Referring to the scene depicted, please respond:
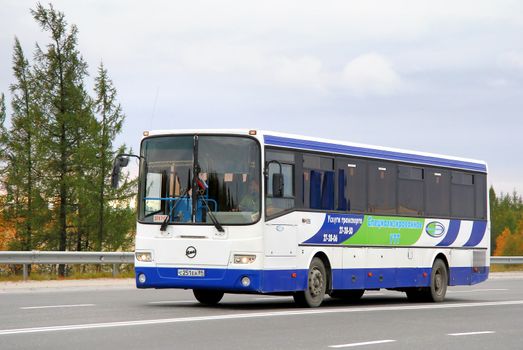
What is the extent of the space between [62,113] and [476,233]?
121ft

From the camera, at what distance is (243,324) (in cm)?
1529

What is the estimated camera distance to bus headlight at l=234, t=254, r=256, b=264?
18422 millimetres

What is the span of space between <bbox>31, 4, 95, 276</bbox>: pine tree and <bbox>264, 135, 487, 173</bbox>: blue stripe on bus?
3480cm

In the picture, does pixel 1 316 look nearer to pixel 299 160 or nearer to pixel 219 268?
pixel 219 268

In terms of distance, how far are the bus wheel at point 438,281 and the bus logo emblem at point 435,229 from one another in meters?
0.61

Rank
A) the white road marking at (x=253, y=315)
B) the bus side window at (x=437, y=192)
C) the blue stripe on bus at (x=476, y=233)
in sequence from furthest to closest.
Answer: the blue stripe on bus at (x=476, y=233)
the bus side window at (x=437, y=192)
the white road marking at (x=253, y=315)

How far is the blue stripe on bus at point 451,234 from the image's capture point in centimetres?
2450

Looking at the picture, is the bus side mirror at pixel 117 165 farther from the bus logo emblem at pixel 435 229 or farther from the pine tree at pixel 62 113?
the pine tree at pixel 62 113

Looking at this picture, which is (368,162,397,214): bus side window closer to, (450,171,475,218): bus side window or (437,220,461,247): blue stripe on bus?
(437,220,461,247): blue stripe on bus

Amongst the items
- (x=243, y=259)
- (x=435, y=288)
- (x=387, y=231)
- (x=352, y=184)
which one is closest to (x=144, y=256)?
(x=243, y=259)

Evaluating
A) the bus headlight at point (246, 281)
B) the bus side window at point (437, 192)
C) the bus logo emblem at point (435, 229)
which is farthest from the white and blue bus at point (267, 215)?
the bus side window at point (437, 192)

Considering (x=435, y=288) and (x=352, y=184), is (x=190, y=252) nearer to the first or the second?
(x=352, y=184)

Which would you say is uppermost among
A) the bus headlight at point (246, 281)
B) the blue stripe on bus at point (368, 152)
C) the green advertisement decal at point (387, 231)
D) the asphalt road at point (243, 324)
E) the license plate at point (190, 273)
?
the blue stripe on bus at point (368, 152)

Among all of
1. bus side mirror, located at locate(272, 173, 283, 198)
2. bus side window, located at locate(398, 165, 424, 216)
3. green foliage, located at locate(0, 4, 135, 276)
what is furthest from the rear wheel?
green foliage, located at locate(0, 4, 135, 276)
